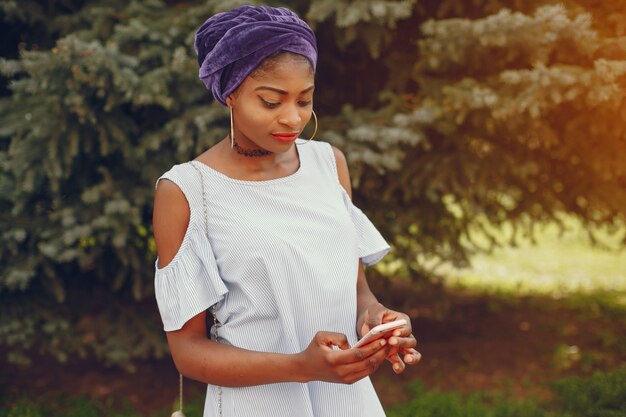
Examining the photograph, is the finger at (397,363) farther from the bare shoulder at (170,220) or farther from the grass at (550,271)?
the grass at (550,271)

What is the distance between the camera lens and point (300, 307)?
1.97 metres

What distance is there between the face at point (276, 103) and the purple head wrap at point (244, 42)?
0.03 meters

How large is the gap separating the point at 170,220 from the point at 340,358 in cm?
61

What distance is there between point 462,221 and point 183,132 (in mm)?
2003

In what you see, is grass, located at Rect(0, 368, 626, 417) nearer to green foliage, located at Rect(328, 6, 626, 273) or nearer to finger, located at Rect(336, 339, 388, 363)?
green foliage, located at Rect(328, 6, 626, 273)

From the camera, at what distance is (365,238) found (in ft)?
7.45

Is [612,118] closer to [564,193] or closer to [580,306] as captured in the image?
[564,193]

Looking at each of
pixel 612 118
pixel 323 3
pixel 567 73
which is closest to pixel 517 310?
pixel 612 118

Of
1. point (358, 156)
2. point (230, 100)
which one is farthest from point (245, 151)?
point (358, 156)

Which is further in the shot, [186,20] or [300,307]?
[186,20]

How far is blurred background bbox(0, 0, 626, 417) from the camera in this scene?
375 cm

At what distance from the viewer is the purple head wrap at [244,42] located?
1881 millimetres

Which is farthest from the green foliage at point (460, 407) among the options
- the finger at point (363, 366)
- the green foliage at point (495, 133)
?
the finger at point (363, 366)

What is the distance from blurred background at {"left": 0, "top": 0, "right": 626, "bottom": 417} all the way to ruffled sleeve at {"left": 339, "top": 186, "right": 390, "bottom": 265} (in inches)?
64.2
